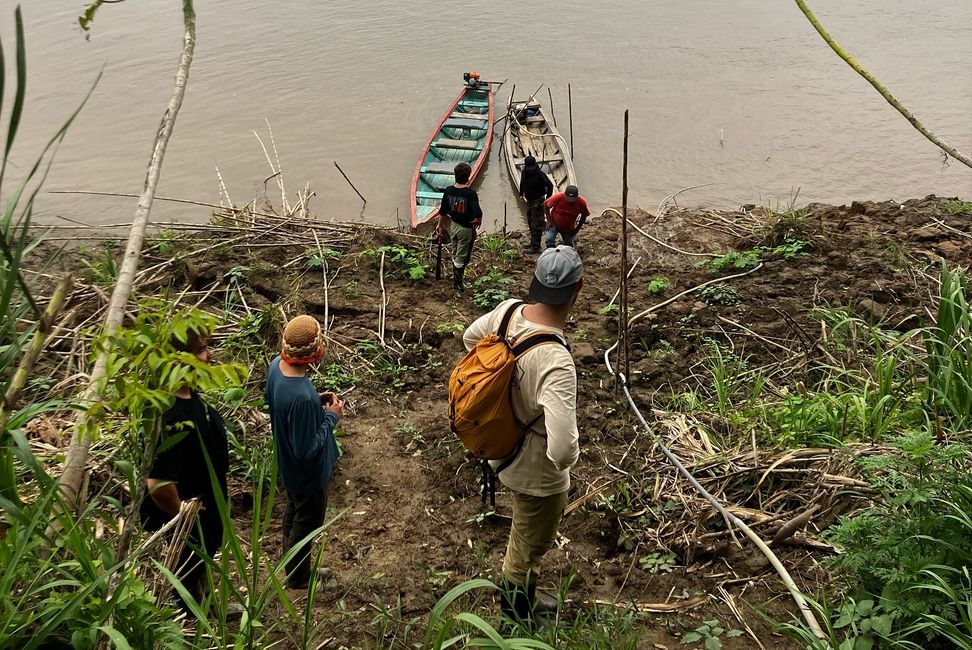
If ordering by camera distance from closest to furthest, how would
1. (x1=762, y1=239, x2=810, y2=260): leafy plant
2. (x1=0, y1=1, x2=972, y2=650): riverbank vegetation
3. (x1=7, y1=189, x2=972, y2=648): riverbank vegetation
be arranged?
(x1=0, y1=1, x2=972, y2=650): riverbank vegetation
(x1=7, y1=189, x2=972, y2=648): riverbank vegetation
(x1=762, y1=239, x2=810, y2=260): leafy plant

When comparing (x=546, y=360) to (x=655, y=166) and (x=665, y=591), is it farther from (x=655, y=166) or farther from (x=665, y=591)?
(x=655, y=166)

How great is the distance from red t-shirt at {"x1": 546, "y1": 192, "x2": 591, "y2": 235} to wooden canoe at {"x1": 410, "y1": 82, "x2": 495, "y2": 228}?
2317mm

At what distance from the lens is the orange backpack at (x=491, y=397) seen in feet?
10.2

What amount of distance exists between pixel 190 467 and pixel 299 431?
0.50 metres

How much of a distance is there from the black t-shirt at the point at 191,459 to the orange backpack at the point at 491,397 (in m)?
1.09

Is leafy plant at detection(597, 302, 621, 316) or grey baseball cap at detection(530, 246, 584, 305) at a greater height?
grey baseball cap at detection(530, 246, 584, 305)

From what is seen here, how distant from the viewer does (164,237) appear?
7344 mm

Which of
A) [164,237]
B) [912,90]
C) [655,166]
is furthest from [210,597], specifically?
[912,90]

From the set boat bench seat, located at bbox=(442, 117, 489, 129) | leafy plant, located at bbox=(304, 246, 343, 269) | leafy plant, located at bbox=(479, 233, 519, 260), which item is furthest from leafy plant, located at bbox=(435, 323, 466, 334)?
boat bench seat, located at bbox=(442, 117, 489, 129)

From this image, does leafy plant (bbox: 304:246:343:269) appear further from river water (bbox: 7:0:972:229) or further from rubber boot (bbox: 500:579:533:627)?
rubber boot (bbox: 500:579:533:627)

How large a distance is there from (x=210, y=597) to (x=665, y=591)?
2475 millimetres

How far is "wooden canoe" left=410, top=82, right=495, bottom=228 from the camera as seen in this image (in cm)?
1070

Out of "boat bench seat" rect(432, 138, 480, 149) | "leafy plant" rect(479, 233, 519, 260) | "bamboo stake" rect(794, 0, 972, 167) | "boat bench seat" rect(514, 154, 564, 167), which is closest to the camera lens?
"bamboo stake" rect(794, 0, 972, 167)

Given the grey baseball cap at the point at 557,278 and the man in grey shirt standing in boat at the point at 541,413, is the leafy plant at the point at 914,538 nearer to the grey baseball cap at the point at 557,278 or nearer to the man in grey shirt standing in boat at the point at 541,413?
the man in grey shirt standing in boat at the point at 541,413
